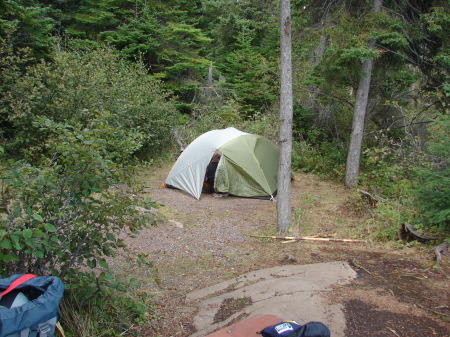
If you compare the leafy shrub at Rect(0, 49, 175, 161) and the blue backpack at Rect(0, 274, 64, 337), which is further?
the leafy shrub at Rect(0, 49, 175, 161)

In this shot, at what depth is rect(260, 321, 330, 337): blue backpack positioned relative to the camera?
8.52 feet

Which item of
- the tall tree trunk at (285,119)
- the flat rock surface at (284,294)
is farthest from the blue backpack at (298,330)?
the tall tree trunk at (285,119)

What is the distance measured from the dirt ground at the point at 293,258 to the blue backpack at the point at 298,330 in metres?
0.78

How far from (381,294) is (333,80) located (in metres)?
7.66

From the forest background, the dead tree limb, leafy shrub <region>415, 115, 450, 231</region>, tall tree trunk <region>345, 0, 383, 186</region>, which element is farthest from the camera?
the dead tree limb

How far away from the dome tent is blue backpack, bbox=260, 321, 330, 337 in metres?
6.97

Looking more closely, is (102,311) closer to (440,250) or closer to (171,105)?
(440,250)

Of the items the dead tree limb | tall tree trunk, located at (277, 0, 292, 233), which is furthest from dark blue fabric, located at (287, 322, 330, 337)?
the dead tree limb

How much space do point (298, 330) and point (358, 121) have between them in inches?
351

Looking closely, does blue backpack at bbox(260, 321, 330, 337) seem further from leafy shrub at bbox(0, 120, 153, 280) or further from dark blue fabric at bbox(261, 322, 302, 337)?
leafy shrub at bbox(0, 120, 153, 280)

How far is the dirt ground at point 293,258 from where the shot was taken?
11.8ft

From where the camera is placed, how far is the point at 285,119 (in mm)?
6730

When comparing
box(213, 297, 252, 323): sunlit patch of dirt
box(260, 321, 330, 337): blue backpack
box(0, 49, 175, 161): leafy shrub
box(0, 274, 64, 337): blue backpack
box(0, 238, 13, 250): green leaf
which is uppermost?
box(0, 49, 175, 161): leafy shrub

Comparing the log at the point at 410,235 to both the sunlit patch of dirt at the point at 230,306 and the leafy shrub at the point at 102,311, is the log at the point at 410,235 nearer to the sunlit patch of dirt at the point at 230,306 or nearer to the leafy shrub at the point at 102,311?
the sunlit patch of dirt at the point at 230,306
